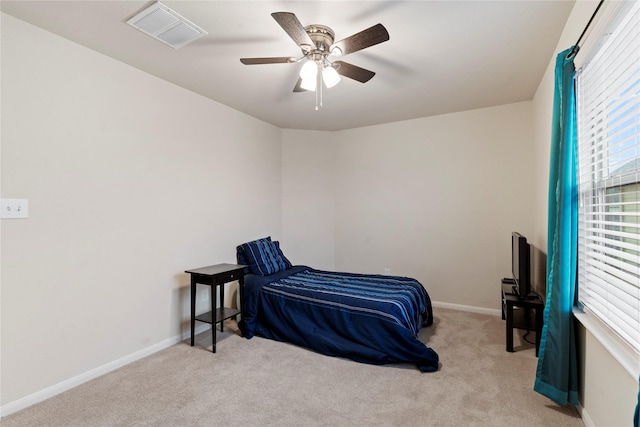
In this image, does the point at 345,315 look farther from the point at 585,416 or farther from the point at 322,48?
the point at 322,48

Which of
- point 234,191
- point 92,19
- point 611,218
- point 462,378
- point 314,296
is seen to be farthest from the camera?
point 234,191

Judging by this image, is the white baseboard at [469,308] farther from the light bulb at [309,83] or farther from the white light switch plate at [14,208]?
the white light switch plate at [14,208]

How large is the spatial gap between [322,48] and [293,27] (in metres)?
0.43

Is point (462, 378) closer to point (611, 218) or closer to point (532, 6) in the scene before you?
point (611, 218)

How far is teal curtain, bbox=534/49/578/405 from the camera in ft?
6.32

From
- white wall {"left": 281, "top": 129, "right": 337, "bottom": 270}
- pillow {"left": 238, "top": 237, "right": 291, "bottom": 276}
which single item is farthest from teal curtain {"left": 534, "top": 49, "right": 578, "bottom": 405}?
white wall {"left": 281, "top": 129, "right": 337, "bottom": 270}

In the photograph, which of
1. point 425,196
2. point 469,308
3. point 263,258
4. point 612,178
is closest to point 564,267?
point 612,178

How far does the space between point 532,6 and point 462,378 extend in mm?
2564

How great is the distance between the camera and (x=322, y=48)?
2236 mm

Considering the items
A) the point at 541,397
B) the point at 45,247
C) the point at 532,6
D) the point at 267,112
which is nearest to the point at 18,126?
the point at 45,247

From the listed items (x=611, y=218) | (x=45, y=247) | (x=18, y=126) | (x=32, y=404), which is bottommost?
(x=32, y=404)

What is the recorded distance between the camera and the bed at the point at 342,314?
8.78ft

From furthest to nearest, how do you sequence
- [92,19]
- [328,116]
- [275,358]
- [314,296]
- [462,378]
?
[328,116] < [314,296] < [275,358] < [462,378] < [92,19]

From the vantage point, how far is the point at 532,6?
201 cm
